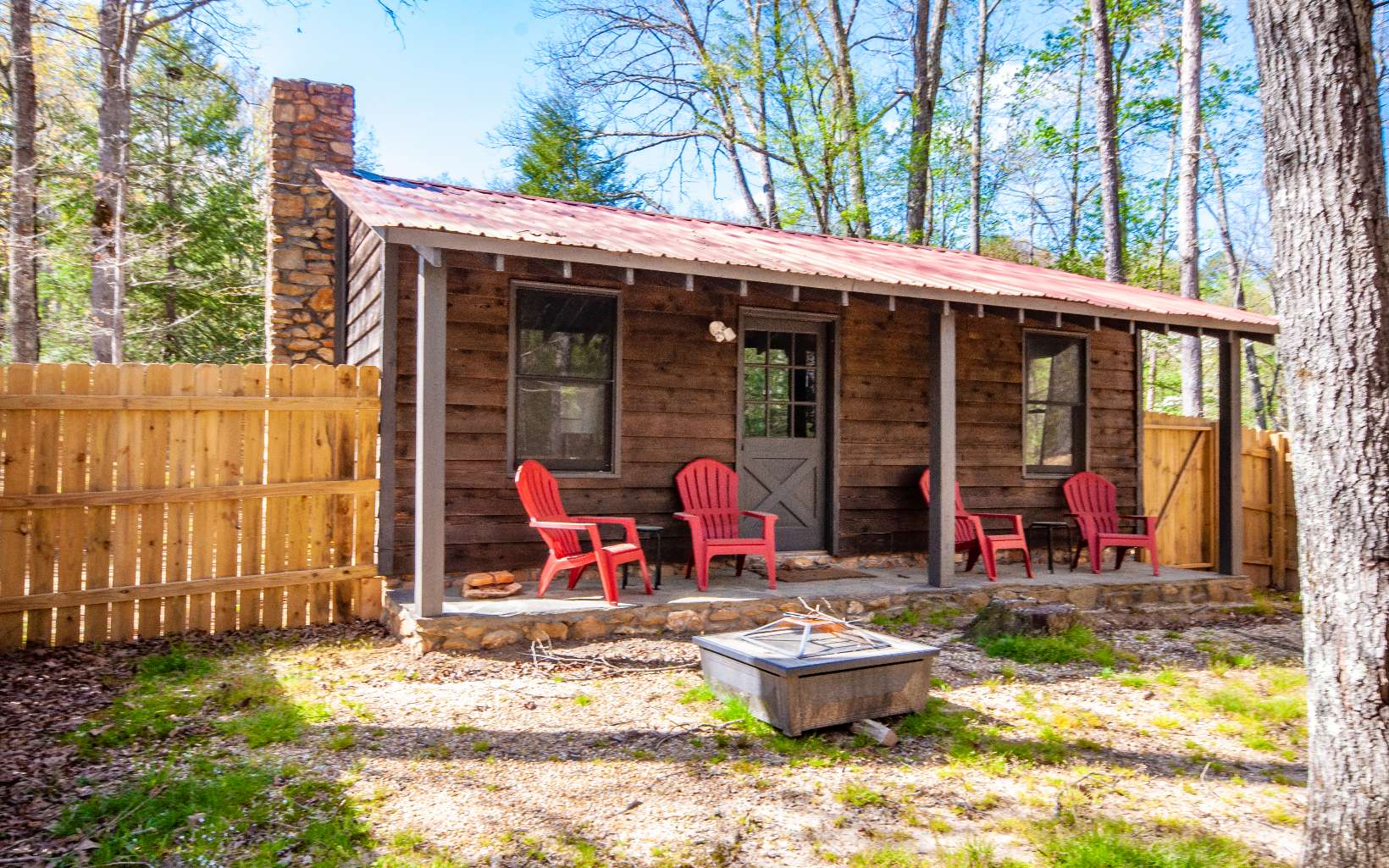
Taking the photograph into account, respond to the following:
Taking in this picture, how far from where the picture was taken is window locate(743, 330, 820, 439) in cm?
678

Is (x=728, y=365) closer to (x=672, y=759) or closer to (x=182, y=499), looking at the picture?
(x=182, y=499)

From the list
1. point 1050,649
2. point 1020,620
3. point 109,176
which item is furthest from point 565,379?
point 109,176

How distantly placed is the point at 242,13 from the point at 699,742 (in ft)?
35.3

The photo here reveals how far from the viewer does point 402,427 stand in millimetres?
5527

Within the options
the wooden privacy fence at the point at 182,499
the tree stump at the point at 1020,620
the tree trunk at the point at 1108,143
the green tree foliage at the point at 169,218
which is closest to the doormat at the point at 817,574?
the tree stump at the point at 1020,620

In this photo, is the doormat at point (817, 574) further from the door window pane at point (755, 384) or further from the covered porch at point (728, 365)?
the door window pane at point (755, 384)

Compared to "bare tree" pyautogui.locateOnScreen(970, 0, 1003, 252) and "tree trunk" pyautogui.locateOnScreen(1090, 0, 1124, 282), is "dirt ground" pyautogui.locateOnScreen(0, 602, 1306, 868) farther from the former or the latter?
"bare tree" pyautogui.locateOnScreen(970, 0, 1003, 252)

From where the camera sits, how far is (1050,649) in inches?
194

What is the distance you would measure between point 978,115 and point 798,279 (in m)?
14.1

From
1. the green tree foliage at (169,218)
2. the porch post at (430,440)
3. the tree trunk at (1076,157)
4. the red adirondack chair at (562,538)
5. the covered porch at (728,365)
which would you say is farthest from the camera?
the tree trunk at (1076,157)

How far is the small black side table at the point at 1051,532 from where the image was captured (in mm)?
7047

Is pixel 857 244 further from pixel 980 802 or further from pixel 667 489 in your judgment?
pixel 980 802

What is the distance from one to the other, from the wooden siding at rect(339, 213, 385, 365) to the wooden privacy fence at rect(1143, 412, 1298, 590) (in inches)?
278

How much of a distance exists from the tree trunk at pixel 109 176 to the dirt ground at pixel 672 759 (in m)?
8.11
